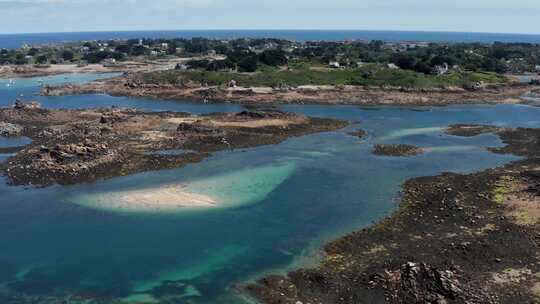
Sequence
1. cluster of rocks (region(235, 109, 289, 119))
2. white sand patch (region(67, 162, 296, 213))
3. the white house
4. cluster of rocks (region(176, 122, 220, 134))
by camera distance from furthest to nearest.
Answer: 1. the white house
2. cluster of rocks (region(235, 109, 289, 119))
3. cluster of rocks (region(176, 122, 220, 134))
4. white sand patch (region(67, 162, 296, 213))

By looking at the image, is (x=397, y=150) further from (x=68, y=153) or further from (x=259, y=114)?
(x=68, y=153)

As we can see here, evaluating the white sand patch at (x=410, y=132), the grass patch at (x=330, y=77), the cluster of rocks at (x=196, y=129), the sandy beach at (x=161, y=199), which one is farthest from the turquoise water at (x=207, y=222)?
the grass patch at (x=330, y=77)

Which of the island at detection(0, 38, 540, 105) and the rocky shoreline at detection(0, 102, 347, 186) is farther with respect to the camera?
the island at detection(0, 38, 540, 105)

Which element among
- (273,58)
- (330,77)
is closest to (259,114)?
(330,77)

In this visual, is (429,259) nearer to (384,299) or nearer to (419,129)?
(384,299)

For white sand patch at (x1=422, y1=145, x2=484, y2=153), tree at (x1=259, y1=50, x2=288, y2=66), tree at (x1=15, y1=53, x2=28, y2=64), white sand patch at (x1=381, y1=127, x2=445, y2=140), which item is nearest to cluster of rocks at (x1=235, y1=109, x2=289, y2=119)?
white sand patch at (x1=381, y1=127, x2=445, y2=140)

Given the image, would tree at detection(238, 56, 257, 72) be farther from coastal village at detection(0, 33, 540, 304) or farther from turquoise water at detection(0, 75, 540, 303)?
turquoise water at detection(0, 75, 540, 303)

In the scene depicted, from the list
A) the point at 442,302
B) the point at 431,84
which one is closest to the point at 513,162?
the point at 442,302
